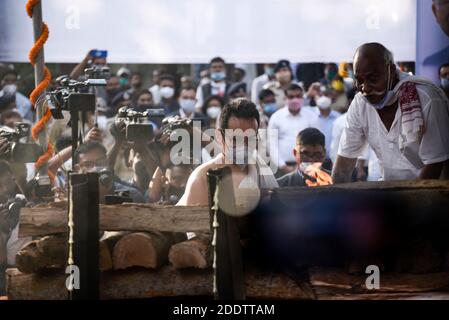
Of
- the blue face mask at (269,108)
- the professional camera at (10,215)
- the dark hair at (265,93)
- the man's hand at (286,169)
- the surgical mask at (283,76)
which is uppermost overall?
the surgical mask at (283,76)

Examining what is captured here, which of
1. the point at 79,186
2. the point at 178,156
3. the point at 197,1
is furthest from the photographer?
the point at 197,1

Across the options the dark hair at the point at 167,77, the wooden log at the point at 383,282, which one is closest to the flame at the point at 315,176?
the wooden log at the point at 383,282

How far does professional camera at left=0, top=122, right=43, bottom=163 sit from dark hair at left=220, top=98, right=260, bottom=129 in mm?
1324

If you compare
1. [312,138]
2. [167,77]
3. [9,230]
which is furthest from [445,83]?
[167,77]

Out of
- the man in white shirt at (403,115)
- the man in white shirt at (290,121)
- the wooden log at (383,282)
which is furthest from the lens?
the man in white shirt at (290,121)

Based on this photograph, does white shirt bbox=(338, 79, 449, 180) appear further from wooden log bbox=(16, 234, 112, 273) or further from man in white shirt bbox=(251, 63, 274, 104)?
man in white shirt bbox=(251, 63, 274, 104)

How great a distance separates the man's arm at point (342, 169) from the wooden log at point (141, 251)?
1457 mm

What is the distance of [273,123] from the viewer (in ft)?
21.6

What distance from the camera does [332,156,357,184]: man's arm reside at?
12.7 feet

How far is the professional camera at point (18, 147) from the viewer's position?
14.2ft

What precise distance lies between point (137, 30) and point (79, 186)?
9.24 feet

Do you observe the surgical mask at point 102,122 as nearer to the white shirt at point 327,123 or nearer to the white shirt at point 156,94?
the white shirt at point 156,94
